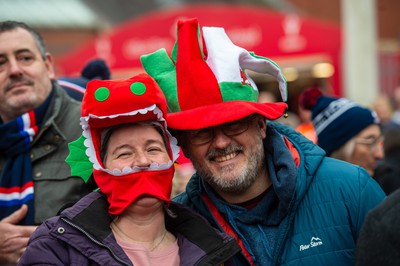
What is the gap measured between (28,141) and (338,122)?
2059 mm

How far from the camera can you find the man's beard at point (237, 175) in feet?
11.0

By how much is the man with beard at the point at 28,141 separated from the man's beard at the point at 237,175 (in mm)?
961

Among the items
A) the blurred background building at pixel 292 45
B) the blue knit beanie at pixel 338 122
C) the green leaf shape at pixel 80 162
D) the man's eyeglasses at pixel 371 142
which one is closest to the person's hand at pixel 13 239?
the green leaf shape at pixel 80 162

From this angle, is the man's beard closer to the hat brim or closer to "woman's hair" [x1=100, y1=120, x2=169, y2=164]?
the hat brim

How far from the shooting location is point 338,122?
515cm

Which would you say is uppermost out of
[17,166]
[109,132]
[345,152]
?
[109,132]

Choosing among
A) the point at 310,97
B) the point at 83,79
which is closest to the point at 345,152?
the point at 310,97

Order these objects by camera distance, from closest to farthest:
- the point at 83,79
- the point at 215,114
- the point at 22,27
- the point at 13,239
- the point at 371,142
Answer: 1. the point at 215,114
2. the point at 13,239
3. the point at 22,27
4. the point at 83,79
5. the point at 371,142

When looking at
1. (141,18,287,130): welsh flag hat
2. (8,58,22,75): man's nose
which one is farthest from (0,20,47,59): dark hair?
(141,18,287,130): welsh flag hat

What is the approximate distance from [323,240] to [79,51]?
13404mm

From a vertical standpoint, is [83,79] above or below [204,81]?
below

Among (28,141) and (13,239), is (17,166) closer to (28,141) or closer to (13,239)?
(28,141)

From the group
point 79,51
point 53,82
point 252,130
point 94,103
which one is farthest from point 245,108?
point 79,51

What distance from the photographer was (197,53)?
344 cm
